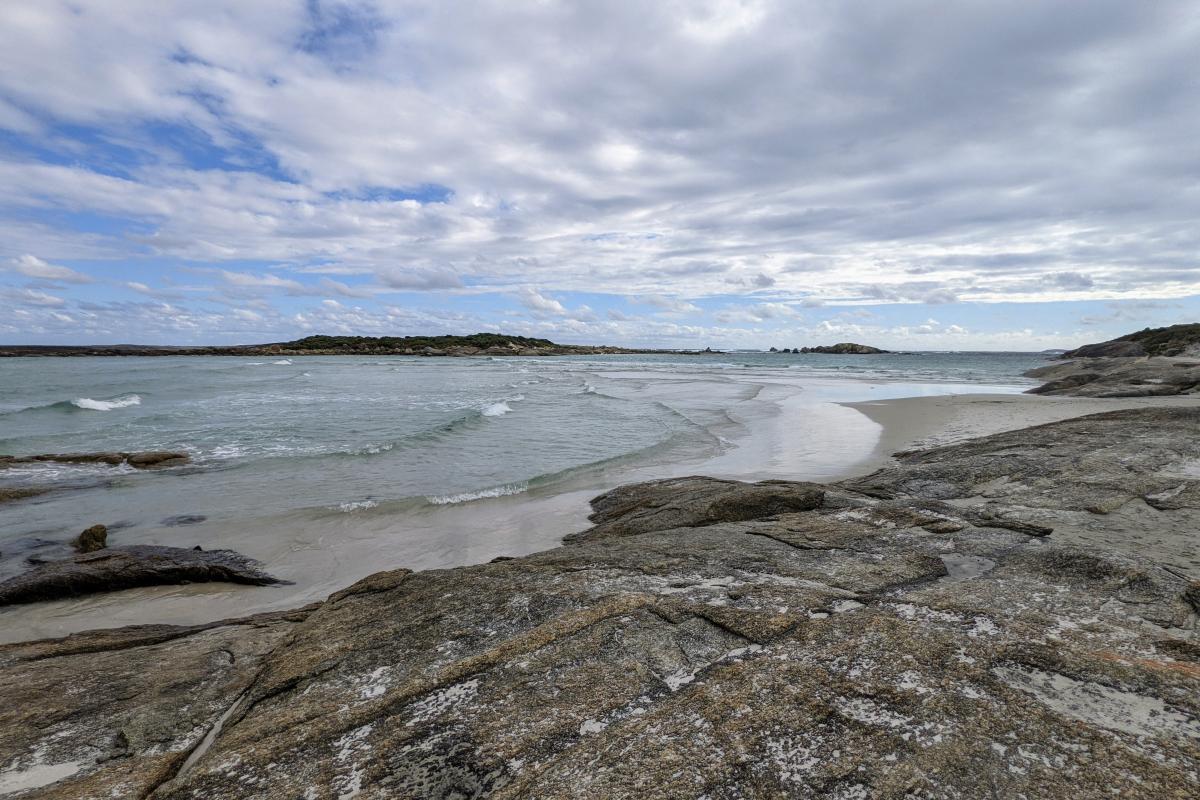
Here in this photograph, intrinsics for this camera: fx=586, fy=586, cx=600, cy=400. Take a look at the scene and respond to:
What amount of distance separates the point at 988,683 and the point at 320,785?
3.57m

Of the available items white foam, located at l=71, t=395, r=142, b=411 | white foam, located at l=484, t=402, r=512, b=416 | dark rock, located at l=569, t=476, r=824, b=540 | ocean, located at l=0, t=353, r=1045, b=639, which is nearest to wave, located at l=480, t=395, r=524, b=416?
white foam, located at l=484, t=402, r=512, b=416

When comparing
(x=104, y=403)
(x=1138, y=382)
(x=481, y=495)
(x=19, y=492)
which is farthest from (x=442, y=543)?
(x=1138, y=382)

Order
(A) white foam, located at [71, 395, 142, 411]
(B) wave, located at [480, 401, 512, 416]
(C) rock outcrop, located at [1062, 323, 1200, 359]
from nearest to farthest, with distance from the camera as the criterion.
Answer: (B) wave, located at [480, 401, 512, 416] < (A) white foam, located at [71, 395, 142, 411] < (C) rock outcrop, located at [1062, 323, 1200, 359]

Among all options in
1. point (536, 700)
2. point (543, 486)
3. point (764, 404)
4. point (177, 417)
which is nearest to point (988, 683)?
point (536, 700)

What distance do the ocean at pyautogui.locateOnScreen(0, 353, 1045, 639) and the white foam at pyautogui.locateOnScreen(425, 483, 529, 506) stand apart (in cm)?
6

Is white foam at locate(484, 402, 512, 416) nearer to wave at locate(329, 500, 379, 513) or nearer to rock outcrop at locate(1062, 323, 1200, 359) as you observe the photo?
wave at locate(329, 500, 379, 513)

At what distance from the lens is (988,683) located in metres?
3.21

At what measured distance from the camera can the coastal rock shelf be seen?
2750mm

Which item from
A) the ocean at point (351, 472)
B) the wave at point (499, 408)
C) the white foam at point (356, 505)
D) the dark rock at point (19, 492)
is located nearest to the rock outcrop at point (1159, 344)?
the ocean at point (351, 472)

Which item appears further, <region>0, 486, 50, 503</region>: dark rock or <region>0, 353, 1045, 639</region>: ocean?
<region>0, 486, 50, 503</region>: dark rock

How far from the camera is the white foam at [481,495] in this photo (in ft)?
41.9

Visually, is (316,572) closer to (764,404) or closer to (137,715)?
(137,715)

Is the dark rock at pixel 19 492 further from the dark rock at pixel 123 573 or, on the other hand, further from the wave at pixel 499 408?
the wave at pixel 499 408

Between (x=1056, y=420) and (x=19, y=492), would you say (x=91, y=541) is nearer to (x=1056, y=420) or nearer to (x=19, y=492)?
(x=19, y=492)
